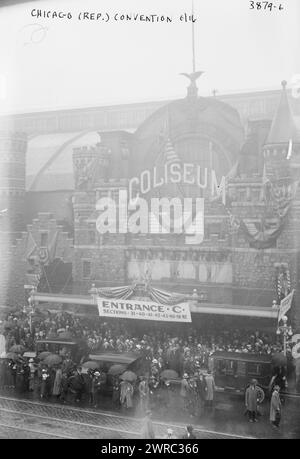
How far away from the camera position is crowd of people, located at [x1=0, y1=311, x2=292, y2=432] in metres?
10.1

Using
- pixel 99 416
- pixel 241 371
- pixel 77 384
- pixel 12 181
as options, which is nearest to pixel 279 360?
pixel 241 371

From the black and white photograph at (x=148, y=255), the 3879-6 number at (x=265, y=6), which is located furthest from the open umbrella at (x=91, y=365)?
the 3879-6 number at (x=265, y=6)

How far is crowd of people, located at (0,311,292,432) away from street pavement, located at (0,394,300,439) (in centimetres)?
24

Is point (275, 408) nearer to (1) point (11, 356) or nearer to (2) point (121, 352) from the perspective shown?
(2) point (121, 352)

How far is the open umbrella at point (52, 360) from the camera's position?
10.9 metres

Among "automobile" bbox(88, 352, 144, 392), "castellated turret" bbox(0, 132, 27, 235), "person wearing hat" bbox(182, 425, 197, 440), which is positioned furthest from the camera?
"castellated turret" bbox(0, 132, 27, 235)

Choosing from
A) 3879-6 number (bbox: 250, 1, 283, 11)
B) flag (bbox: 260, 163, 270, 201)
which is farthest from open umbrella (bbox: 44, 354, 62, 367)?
3879-6 number (bbox: 250, 1, 283, 11)

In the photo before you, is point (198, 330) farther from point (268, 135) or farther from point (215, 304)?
point (268, 135)

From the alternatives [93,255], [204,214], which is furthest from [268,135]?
[93,255]

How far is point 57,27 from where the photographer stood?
34.7 ft

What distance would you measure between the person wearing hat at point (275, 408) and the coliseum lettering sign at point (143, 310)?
79.7 inches

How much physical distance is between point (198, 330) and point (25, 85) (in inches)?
234

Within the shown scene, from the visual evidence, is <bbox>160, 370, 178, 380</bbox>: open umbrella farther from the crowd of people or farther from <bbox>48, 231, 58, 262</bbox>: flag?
<bbox>48, 231, 58, 262</bbox>: flag

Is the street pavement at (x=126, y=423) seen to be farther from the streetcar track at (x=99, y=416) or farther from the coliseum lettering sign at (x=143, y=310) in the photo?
the coliseum lettering sign at (x=143, y=310)
